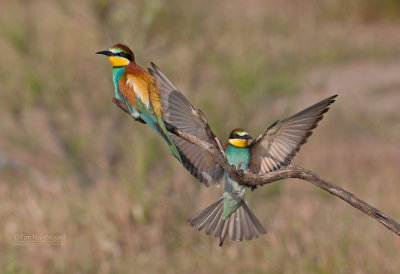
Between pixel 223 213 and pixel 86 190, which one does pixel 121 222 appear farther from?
pixel 223 213

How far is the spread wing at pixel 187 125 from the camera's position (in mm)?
1450

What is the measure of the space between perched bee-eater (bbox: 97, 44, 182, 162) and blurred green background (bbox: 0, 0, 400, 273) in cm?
156

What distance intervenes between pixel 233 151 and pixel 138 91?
38 centimetres

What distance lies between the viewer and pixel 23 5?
6812mm

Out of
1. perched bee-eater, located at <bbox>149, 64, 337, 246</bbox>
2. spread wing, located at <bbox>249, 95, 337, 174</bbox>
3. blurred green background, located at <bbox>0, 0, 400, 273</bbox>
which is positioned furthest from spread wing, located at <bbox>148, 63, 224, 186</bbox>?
blurred green background, located at <bbox>0, 0, 400, 273</bbox>

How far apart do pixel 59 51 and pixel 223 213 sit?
9118 mm

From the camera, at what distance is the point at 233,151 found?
1.76m

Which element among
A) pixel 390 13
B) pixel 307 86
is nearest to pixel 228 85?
pixel 307 86

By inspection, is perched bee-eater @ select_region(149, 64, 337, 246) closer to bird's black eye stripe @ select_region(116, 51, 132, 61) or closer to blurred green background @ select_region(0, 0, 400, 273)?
bird's black eye stripe @ select_region(116, 51, 132, 61)

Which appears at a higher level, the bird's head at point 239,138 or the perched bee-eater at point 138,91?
the perched bee-eater at point 138,91

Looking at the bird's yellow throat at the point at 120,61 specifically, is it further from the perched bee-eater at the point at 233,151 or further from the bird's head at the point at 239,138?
the bird's head at the point at 239,138

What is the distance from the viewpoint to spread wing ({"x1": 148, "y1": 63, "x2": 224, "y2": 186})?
1.45 m

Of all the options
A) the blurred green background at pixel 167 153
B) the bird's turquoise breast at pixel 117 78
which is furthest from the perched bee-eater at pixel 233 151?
the blurred green background at pixel 167 153

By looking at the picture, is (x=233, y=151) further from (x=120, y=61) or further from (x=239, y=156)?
(x=120, y=61)
